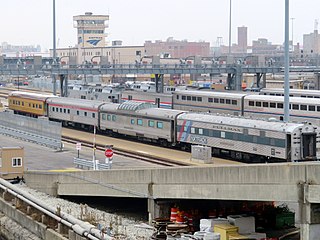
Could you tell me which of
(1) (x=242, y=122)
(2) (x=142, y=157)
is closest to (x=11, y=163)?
(2) (x=142, y=157)

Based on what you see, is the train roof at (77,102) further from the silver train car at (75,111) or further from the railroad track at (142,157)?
the railroad track at (142,157)

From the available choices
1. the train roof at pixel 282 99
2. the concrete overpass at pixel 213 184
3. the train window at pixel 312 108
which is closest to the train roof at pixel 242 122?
the train window at pixel 312 108

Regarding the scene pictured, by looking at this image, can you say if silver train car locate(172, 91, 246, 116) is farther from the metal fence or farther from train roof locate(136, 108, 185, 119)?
the metal fence

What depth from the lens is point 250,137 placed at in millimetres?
37188

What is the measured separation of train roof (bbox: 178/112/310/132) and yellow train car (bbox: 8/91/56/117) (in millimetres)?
23325

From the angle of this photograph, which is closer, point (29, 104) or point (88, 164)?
point (88, 164)

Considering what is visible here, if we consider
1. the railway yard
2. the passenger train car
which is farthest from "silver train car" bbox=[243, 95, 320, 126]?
the railway yard

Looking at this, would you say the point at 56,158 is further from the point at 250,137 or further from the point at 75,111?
the point at 75,111

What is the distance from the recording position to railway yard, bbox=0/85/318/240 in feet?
70.1

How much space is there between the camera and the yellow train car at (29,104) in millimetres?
63781

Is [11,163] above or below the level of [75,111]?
below

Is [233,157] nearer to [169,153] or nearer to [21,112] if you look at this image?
[169,153]

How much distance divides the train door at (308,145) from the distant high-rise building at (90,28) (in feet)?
457

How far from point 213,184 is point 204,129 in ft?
69.5
